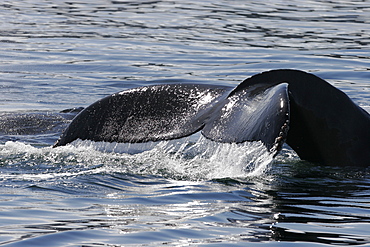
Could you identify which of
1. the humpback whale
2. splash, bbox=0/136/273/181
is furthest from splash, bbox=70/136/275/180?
the humpback whale

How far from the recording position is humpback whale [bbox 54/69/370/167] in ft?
14.7

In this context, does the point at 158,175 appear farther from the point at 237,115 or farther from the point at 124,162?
the point at 237,115

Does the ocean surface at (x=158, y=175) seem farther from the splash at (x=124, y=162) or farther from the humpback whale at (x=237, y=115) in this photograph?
the humpback whale at (x=237, y=115)

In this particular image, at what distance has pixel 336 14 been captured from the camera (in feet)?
69.5

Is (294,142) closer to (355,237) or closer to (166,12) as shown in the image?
(355,237)

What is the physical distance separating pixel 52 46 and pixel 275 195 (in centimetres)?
1166

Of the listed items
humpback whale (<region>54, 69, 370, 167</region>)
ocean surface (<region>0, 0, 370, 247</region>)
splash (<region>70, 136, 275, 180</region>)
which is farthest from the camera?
splash (<region>70, 136, 275, 180</region>)

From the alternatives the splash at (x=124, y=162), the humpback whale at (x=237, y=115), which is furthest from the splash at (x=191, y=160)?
the humpback whale at (x=237, y=115)

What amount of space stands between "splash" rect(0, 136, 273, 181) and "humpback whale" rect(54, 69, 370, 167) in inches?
8.0

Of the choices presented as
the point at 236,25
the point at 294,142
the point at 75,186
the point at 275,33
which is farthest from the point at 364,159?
the point at 236,25

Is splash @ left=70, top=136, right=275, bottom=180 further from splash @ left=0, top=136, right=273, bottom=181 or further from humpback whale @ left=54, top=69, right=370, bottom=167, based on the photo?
humpback whale @ left=54, top=69, right=370, bottom=167

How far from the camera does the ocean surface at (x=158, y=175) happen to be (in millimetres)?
3846

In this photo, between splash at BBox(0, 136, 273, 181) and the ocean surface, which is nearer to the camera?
the ocean surface

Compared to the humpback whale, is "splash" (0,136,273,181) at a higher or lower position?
lower
